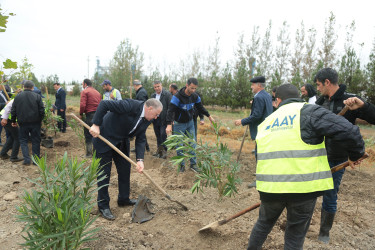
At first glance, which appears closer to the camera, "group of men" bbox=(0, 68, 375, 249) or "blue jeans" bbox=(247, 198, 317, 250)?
"group of men" bbox=(0, 68, 375, 249)

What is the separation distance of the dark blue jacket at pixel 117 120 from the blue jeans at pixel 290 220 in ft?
6.54

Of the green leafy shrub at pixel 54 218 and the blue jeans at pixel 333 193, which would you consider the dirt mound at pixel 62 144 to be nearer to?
the green leafy shrub at pixel 54 218

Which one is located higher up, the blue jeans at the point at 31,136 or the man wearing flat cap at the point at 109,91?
the man wearing flat cap at the point at 109,91

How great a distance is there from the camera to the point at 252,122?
4.91 m

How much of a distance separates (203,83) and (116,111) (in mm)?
18412

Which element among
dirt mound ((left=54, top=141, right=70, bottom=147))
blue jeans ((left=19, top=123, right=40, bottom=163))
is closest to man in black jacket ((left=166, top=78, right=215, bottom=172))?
blue jeans ((left=19, top=123, right=40, bottom=163))

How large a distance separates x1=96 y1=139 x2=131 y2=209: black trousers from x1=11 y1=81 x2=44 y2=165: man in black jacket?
9.75 feet

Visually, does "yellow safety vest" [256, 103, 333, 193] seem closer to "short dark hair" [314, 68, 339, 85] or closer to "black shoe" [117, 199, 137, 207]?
"short dark hair" [314, 68, 339, 85]

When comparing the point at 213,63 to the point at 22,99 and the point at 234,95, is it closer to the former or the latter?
the point at 234,95

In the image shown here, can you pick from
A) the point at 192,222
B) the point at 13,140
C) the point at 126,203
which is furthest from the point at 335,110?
the point at 13,140

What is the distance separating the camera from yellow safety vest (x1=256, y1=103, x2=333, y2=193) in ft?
6.90

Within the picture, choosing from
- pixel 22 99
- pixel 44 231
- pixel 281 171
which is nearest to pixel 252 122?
pixel 281 171

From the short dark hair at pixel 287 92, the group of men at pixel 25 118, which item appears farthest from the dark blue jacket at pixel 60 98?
the short dark hair at pixel 287 92

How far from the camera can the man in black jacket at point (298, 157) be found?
209 centimetres
